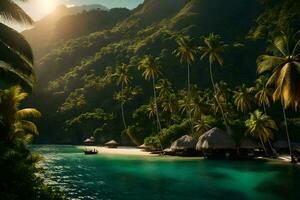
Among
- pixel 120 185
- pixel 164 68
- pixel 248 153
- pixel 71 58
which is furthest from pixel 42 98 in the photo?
pixel 120 185

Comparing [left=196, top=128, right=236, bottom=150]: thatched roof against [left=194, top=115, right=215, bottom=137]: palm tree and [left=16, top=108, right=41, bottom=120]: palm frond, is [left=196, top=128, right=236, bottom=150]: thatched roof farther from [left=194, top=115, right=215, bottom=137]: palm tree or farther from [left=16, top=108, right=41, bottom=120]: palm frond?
[left=16, top=108, right=41, bottom=120]: palm frond

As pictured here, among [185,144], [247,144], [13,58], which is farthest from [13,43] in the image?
[185,144]

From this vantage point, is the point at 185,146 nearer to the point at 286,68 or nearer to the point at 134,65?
the point at 286,68

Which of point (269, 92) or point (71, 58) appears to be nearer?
point (269, 92)

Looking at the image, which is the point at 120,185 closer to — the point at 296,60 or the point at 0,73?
the point at 0,73

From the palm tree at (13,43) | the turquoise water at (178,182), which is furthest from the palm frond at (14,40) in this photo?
the turquoise water at (178,182)

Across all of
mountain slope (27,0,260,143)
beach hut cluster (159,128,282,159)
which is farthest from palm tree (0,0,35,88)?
mountain slope (27,0,260,143)
